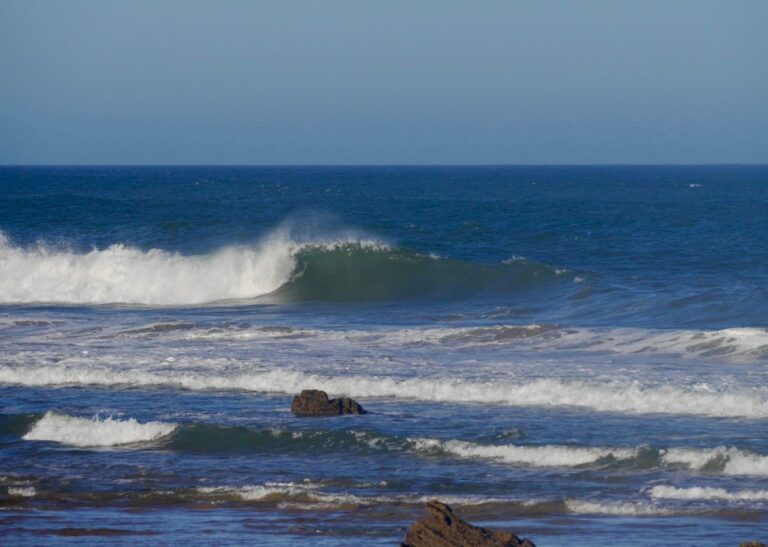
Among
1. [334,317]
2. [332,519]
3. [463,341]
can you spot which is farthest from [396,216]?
[332,519]

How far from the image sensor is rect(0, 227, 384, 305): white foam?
31656 millimetres

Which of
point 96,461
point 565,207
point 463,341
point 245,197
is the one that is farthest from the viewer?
point 245,197

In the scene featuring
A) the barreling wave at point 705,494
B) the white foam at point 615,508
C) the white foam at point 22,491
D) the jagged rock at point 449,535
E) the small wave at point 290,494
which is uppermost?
the jagged rock at point 449,535

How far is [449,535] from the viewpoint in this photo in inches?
346

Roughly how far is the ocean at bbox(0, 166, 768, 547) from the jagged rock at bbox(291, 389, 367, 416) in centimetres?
25

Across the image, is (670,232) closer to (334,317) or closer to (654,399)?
(334,317)

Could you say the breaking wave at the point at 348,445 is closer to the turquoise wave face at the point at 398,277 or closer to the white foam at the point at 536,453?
the white foam at the point at 536,453

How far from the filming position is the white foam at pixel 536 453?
41.1ft

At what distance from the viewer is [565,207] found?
207 ft

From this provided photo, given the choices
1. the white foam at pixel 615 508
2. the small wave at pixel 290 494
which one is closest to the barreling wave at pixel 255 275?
the small wave at pixel 290 494

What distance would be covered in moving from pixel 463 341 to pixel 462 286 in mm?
10319

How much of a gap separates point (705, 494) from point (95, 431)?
6991 mm

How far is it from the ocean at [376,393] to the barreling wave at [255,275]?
10cm

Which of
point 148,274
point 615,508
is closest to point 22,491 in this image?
point 615,508
